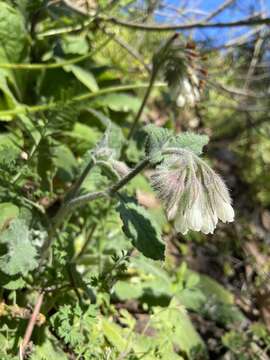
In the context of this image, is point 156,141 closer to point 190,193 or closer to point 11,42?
point 190,193

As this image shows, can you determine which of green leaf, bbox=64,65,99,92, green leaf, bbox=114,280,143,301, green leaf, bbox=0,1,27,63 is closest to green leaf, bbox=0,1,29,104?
green leaf, bbox=0,1,27,63

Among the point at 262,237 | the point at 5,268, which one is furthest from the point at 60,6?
the point at 262,237

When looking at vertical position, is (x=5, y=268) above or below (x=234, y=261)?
above

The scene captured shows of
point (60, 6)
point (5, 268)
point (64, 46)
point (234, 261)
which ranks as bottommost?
Result: point (234, 261)

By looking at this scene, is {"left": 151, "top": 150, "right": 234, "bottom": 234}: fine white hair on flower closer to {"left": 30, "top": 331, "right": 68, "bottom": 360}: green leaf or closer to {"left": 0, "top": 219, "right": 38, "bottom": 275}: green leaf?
{"left": 0, "top": 219, "right": 38, "bottom": 275}: green leaf

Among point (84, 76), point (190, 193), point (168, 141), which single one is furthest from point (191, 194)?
point (84, 76)

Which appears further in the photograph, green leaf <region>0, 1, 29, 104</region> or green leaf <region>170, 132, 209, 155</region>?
green leaf <region>0, 1, 29, 104</region>

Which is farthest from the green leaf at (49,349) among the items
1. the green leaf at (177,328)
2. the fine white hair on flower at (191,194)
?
the fine white hair on flower at (191,194)

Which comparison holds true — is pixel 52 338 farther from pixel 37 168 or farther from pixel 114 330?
pixel 37 168

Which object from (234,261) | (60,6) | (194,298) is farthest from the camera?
(234,261)
